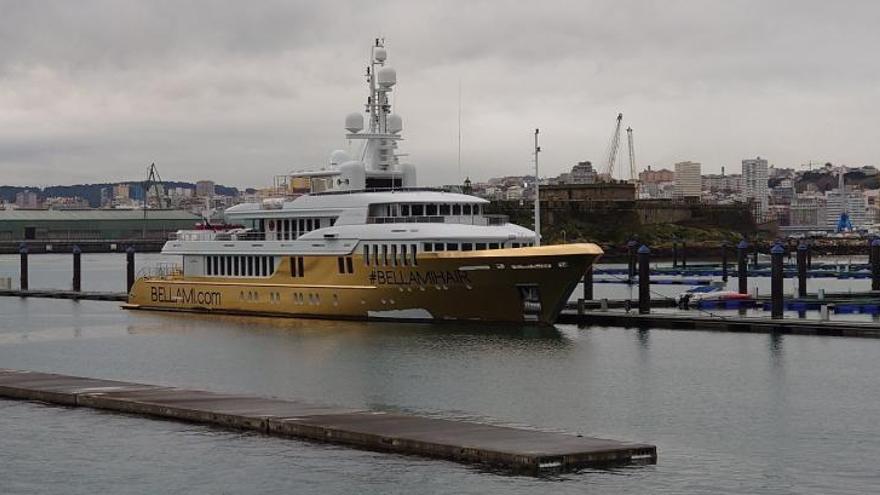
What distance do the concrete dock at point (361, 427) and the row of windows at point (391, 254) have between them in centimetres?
2074

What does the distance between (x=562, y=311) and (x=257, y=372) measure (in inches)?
767

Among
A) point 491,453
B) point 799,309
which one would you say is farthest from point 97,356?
point 799,309

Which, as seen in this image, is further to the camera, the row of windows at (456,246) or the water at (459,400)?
the row of windows at (456,246)

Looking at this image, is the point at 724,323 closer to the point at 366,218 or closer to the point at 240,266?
the point at 366,218

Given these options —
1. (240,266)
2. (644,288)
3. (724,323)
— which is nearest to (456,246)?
(644,288)

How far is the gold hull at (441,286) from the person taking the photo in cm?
5747

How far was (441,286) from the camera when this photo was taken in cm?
5934

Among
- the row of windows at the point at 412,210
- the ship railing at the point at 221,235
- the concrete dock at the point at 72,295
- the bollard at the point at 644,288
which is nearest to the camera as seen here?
the row of windows at the point at 412,210

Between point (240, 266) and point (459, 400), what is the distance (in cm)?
3197

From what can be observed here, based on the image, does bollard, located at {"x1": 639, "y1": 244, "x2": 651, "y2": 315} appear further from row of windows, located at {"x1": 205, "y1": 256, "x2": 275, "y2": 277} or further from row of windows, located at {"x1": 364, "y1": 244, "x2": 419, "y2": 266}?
row of windows, located at {"x1": 205, "y1": 256, "x2": 275, "y2": 277}

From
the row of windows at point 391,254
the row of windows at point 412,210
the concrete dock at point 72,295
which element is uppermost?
the row of windows at point 412,210

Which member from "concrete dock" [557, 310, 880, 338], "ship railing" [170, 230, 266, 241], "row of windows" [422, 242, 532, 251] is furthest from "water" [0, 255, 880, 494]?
"ship railing" [170, 230, 266, 241]

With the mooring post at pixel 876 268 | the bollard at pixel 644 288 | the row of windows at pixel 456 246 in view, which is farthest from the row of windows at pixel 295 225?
the mooring post at pixel 876 268

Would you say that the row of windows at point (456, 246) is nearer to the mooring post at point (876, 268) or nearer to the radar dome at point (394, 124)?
the radar dome at point (394, 124)
